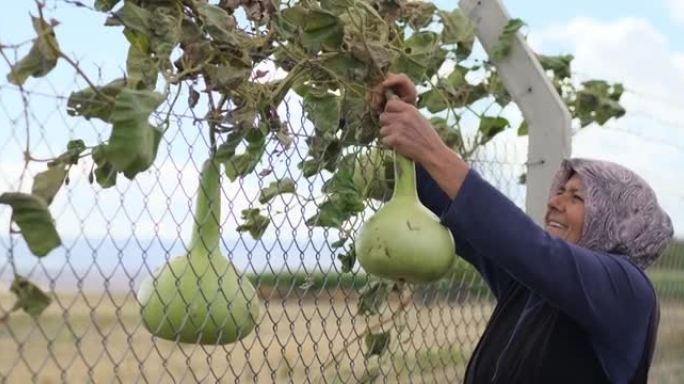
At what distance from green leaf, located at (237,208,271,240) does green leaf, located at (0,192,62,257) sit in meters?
0.90

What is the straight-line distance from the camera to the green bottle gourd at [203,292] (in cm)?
238

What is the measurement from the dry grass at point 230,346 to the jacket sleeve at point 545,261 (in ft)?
1.78

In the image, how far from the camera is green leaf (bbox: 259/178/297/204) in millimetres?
2848

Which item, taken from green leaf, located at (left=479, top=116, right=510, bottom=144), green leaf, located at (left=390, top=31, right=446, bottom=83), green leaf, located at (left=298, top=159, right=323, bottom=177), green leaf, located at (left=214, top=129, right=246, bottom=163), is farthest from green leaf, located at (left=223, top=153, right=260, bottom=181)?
green leaf, located at (left=479, top=116, right=510, bottom=144)

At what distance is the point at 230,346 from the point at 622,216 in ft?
3.73

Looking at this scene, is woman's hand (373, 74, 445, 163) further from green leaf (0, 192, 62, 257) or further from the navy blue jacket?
green leaf (0, 192, 62, 257)

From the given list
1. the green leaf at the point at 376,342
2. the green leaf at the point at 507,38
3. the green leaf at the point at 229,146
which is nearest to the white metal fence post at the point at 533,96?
the green leaf at the point at 507,38

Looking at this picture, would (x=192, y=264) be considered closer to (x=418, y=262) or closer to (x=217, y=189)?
(x=217, y=189)

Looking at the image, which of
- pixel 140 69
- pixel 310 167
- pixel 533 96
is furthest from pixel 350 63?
pixel 533 96

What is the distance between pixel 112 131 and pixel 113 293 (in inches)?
18.8

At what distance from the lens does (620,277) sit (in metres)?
2.64

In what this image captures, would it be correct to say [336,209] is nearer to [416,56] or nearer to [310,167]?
[310,167]

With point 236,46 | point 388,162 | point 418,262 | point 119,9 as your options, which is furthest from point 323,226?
point 119,9

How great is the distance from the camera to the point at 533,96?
3.54m
